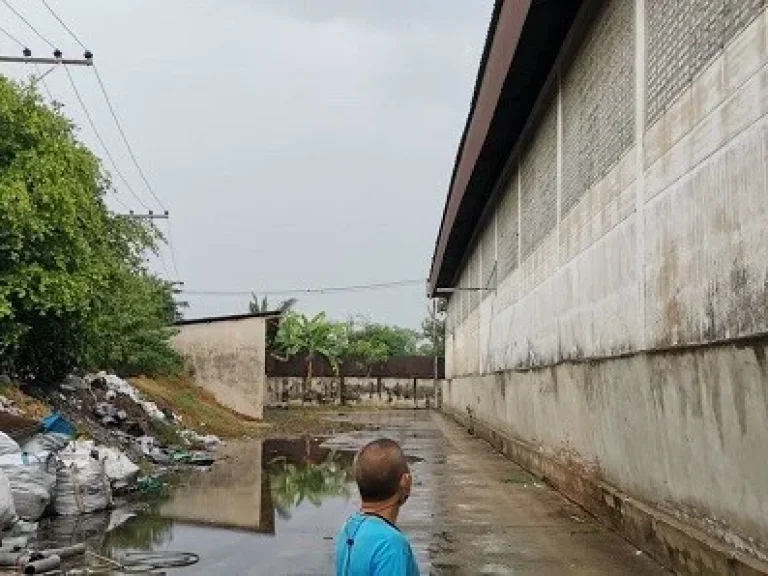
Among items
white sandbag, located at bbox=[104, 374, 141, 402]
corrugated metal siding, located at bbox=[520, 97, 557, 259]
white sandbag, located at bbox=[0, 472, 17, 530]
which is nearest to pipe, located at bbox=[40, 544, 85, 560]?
white sandbag, located at bbox=[0, 472, 17, 530]

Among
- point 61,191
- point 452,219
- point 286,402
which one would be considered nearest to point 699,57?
point 61,191

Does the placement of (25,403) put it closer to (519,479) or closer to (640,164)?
(519,479)

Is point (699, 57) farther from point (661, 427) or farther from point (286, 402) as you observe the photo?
point (286, 402)

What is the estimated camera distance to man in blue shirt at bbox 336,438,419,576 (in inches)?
99.2

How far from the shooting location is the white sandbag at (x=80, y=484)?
928 cm

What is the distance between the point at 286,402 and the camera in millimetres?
43312

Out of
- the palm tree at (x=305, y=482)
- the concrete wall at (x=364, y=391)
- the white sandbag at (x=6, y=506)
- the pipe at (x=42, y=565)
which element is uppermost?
the concrete wall at (x=364, y=391)

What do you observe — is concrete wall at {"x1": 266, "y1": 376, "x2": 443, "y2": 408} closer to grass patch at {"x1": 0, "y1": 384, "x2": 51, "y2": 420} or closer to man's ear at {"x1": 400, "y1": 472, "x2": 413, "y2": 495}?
grass patch at {"x1": 0, "y1": 384, "x2": 51, "y2": 420}

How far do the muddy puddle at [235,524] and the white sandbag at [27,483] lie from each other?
236 millimetres

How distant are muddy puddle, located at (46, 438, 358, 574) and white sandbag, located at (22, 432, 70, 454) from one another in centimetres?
74

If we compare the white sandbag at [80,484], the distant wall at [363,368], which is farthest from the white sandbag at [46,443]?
the distant wall at [363,368]

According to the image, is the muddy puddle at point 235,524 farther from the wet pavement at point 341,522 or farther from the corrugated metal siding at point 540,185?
the corrugated metal siding at point 540,185

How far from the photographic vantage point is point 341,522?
10.1 meters

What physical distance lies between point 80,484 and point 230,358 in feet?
72.9
